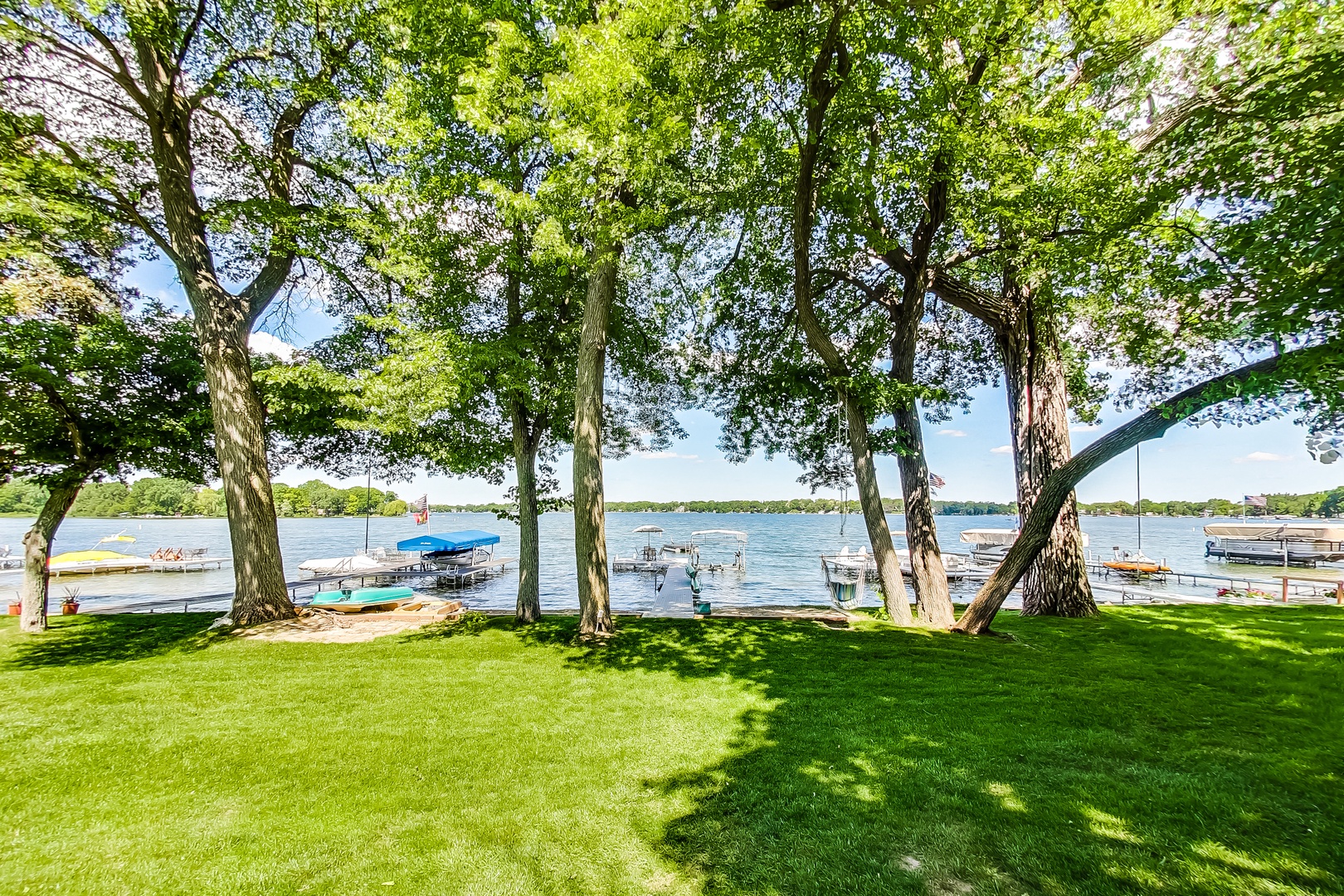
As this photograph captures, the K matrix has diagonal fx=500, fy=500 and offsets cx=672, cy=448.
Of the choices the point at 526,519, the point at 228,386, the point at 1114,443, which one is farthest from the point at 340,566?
the point at 1114,443

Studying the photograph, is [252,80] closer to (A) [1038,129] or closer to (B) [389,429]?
Answer: (B) [389,429]

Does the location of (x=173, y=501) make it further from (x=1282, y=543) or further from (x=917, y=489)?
(x=1282, y=543)

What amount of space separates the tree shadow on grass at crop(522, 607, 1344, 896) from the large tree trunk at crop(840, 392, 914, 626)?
226 cm

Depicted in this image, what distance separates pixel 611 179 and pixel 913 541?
8.35 m

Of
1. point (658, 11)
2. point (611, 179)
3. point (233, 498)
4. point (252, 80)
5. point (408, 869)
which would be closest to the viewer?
point (408, 869)

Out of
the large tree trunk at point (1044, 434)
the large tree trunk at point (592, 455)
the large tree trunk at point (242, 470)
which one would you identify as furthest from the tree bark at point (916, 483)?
the large tree trunk at point (242, 470)

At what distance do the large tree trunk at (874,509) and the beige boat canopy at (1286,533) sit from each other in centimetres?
4050

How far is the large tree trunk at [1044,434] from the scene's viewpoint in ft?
32.7

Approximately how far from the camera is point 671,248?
969 centimetres

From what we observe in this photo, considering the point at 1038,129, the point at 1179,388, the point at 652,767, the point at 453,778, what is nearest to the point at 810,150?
the point at 1038,129

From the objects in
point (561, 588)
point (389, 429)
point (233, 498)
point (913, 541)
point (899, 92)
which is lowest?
point (561, 588)

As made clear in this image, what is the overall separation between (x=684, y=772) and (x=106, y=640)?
1049cm

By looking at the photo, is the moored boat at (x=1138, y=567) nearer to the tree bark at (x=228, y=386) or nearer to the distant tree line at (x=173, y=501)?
the tree bark at (x=228, y=386)

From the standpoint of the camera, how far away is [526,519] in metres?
10.3
